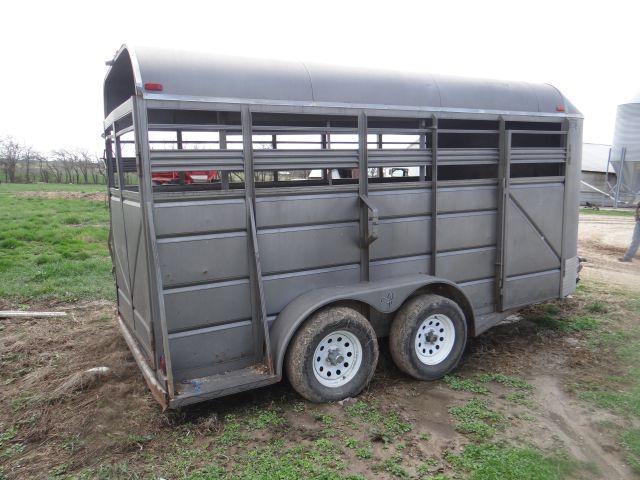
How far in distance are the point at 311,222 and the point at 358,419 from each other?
1657 mm

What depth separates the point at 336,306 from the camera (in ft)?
14.3

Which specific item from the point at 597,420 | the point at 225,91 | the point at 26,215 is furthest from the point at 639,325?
the point at 26,215

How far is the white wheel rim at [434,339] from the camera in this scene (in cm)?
482

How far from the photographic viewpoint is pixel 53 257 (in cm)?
1020

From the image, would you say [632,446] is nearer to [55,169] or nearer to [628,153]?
[628,153]

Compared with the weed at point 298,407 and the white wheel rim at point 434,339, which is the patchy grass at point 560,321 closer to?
the white wheel rim at point 434,339

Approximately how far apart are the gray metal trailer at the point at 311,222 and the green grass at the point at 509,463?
1.13m

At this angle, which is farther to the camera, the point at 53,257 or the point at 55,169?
the point at 55,169

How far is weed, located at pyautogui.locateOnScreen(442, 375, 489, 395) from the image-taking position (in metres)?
4.61

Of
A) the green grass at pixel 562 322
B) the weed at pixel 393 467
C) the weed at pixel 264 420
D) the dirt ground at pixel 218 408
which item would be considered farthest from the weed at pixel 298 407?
the green grass at pixel 562 322

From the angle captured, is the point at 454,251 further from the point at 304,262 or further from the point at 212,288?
the point at 212,288

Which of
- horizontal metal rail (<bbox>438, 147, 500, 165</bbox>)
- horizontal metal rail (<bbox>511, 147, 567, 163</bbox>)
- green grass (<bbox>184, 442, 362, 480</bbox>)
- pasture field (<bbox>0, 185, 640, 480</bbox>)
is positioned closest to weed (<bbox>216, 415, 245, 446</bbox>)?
pasture field (<bbox>0, 185, 640, 480</bbox>)

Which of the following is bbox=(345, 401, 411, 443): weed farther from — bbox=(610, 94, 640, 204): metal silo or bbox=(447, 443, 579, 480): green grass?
bbox=(610, 94, 640, 204): metal silo

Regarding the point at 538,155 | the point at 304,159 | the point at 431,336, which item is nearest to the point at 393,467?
the point at 431,336
